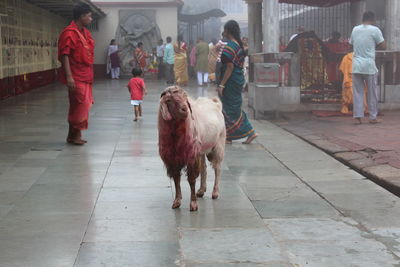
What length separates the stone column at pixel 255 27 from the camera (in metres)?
16.1

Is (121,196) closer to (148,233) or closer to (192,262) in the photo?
(148,233)

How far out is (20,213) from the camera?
5352mm

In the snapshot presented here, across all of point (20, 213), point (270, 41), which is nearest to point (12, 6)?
point (270, 41)

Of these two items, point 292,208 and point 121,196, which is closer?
point 292,208

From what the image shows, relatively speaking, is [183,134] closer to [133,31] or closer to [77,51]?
[77,51]

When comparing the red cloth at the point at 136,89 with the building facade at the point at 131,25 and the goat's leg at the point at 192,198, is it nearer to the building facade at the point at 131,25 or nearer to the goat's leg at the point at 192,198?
the goat's leg at the point at 192,198

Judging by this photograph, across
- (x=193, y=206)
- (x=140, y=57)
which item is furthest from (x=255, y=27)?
(x=193, y=206)

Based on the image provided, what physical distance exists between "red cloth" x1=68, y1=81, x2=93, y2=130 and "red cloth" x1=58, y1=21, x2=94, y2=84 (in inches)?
4.5

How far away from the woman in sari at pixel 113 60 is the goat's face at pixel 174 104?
23.3 m

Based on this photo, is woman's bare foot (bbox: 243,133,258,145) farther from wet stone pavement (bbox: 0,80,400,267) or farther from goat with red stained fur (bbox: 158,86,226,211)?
goat with red stained fur (bbox: 158,86,226,211)

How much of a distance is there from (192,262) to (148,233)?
2.37 ft

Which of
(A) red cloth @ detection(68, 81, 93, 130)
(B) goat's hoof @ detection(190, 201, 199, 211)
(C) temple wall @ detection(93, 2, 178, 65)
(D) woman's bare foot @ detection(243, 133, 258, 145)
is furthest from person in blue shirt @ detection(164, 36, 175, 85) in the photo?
(B) goat's hoof @ detection(190, 201, 199, 211)

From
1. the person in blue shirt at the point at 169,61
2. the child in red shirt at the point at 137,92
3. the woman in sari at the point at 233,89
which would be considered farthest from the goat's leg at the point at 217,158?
A: the person in blue shirt at the point at 169,61

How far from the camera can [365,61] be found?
11219 millimetres
